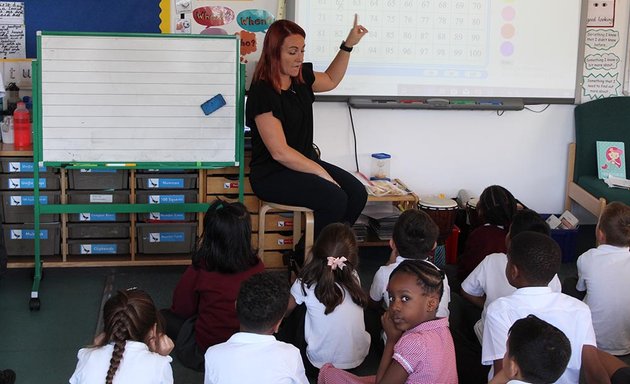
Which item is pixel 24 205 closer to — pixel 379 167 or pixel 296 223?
pixel 296 223

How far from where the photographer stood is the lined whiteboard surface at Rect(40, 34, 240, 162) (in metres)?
3.90

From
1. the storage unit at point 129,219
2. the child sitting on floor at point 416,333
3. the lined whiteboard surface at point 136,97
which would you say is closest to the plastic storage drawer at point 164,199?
the storage unit at point 129,219

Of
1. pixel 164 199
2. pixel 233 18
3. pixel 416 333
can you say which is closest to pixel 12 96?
pixel 164 199

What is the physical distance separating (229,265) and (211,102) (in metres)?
1.29

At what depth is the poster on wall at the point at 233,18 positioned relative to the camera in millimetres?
4516

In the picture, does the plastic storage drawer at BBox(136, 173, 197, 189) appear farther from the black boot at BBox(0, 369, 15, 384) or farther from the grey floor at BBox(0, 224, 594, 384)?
the black boot at BBox(0, 369, 15, 384)

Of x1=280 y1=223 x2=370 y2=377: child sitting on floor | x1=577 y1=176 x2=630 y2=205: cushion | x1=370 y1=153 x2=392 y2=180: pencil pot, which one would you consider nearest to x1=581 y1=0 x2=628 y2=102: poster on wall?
x1=577 y1=176 x2=630 y2=205: cushion

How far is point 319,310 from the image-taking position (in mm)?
2945

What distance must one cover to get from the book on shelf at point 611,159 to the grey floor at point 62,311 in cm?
52

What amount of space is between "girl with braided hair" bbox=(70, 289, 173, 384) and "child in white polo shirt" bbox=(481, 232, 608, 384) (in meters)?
1.05

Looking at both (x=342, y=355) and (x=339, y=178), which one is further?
(x=339, y=178)

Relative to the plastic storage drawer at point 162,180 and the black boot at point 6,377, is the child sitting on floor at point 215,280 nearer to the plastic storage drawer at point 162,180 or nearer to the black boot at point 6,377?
the black boot at point 6,377

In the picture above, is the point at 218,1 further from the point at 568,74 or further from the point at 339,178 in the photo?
Answer: the point at 568,74

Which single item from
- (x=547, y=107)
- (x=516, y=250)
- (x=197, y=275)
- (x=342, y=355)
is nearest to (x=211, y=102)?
(x=197, y=275)
